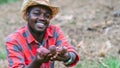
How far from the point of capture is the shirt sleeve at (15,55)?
438 cm

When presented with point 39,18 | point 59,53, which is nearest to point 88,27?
point 39,18

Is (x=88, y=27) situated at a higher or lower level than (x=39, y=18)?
lower

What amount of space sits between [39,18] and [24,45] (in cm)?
35

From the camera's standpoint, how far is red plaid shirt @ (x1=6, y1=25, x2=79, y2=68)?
4.42 meters

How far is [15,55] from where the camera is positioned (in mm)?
4414

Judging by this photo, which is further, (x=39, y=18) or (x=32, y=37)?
(x=32, y=37)

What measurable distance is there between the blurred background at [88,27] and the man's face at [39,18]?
1756 millimetres

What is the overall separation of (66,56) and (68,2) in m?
7.83

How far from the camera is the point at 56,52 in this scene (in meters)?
3.88

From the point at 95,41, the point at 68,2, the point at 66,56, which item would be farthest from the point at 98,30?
the point at 66,56

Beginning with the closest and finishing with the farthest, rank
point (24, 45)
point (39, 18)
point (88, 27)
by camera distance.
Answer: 1. point (39, 18)
2. point (24, 45)
3. point (88, 27)

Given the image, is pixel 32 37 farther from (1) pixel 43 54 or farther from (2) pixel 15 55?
(1) pixel 43 54

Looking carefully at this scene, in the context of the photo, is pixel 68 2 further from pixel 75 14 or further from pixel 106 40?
pixel 106 40

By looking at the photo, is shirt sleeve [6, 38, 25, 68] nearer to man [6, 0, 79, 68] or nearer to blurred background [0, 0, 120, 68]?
man [6, 0, 79, 68]
